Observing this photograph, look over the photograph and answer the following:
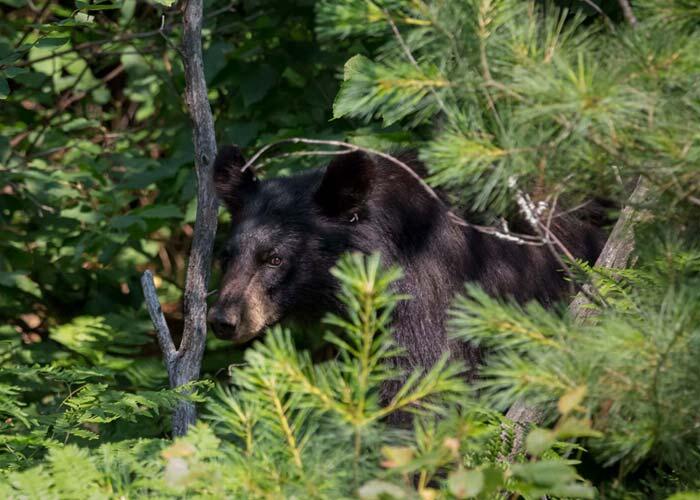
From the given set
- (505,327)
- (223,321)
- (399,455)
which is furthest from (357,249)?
(399,455)

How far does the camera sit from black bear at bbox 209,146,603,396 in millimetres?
4078

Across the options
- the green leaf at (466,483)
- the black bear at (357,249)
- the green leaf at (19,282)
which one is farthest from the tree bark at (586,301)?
the green leaf at (19,282)

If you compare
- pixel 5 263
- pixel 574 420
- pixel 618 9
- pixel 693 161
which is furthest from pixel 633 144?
pixel 5 263

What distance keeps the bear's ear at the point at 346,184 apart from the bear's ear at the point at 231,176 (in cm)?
37

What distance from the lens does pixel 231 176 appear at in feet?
14.5

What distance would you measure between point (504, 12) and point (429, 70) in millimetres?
204

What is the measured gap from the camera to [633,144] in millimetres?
1964

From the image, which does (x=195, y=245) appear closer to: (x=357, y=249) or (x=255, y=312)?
(x=255, y=312)

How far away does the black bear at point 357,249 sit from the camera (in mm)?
4078

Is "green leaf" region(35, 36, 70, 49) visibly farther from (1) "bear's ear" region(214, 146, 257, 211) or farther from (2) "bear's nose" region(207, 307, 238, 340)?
(2) "bear's nose" region(207, 307, 238, 340)

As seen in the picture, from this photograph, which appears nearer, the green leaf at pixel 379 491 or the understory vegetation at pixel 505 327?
the green leaf at pixel 379 491

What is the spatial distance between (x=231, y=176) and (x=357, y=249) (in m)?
0.67

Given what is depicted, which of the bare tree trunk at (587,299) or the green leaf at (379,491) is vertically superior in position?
the green leaf at (379,491)

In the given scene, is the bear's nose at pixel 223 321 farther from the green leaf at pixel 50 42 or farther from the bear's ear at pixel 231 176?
the green leaf at pixel 50 42
